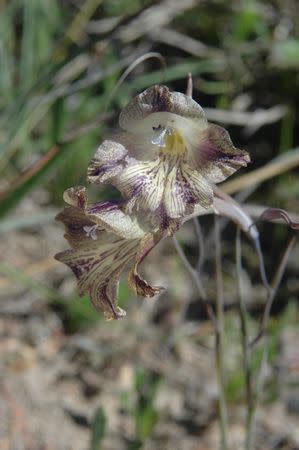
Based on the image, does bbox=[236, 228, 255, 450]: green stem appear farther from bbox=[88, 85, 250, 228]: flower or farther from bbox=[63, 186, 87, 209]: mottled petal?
bbox=[63, 186, 87, 209]: mottled petal

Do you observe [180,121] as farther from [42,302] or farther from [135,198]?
[42,302]

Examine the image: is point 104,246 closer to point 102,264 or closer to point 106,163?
point 102,264

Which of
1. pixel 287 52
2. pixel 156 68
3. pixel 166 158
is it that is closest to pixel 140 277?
pixel 166 158

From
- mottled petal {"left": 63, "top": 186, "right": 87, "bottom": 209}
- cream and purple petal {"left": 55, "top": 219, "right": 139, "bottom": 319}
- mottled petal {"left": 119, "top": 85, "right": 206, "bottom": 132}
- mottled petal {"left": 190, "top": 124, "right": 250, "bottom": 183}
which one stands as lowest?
cream and purple petal {"left": 55, "top": 219, "right": 139, "bottom": 319}

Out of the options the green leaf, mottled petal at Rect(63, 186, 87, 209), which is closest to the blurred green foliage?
the green leaf

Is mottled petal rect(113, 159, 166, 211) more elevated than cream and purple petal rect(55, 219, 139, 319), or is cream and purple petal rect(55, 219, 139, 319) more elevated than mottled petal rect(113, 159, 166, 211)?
mottled petal rect(113, 159, 166, 211)
